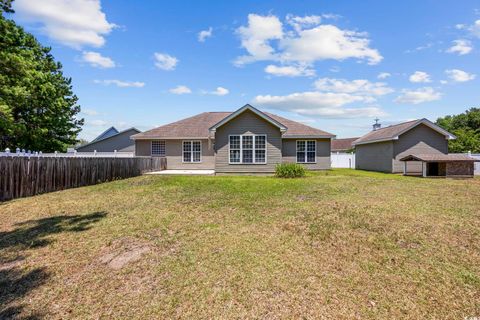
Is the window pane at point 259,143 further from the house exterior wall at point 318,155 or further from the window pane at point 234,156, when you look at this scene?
the house exterior wall at point 318,155

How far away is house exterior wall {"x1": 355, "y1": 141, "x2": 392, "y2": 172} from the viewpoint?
21.0 metres

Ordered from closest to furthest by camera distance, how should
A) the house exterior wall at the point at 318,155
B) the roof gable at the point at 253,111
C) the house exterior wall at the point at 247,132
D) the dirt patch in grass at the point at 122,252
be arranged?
the dirt patch in grass at the point at 122,252 < the roof gable at the point at 253,111 < the house exterior wall at the point at 247,132 < the house exterior wall at the point at 318,155

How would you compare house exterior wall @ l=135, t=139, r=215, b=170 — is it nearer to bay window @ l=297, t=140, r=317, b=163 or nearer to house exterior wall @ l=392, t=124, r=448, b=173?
bay window @ l=297, t=140, r=317, b=163

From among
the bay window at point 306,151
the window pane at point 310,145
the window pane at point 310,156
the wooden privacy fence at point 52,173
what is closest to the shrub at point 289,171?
the bay window at point 306,151

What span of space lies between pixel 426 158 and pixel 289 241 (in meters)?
17.0

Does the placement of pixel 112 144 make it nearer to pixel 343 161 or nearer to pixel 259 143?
pixel 259 143

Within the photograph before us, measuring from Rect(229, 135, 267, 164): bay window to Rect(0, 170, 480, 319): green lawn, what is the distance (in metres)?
8.37

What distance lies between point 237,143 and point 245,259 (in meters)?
12.8

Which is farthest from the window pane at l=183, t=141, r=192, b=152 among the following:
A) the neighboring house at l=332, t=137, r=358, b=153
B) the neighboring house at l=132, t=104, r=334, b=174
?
the neighboring house at l=332, t=137, r=358, b=153

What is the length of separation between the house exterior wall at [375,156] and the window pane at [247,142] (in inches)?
453

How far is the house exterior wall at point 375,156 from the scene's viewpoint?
21.0 metres

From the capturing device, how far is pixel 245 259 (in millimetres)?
4887

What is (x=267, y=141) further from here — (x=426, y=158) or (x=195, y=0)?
(x=426, y=158)

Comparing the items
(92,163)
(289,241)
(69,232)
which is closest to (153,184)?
(92,163)
